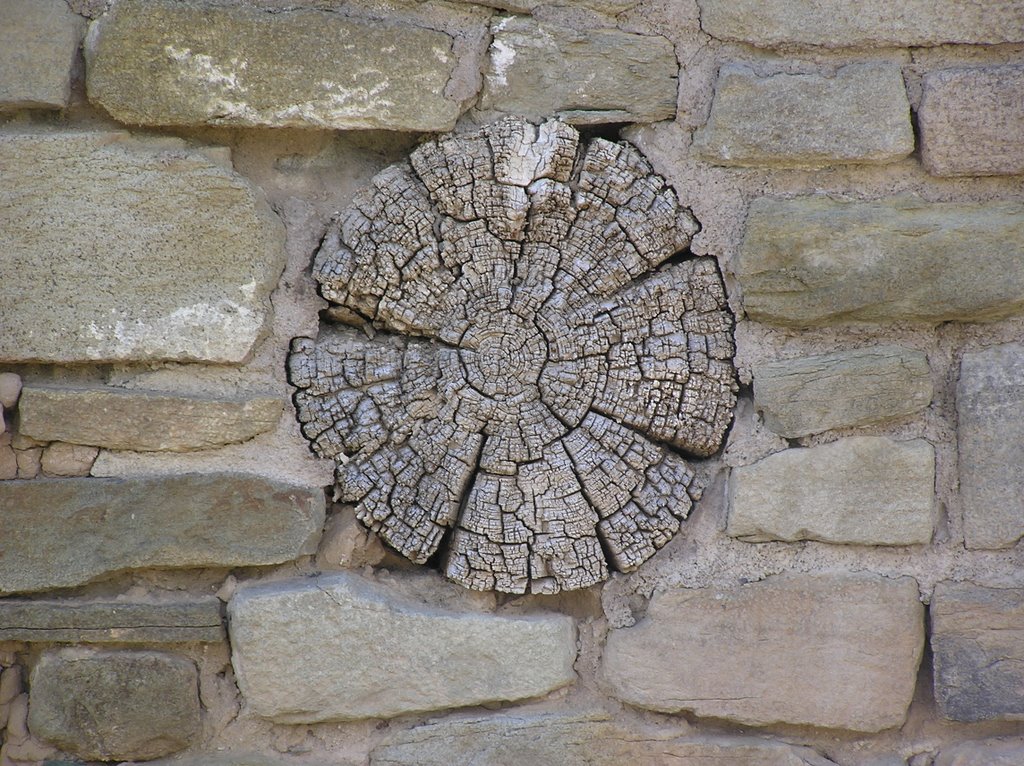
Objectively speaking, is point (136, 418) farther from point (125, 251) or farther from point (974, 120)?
point (974, 120)

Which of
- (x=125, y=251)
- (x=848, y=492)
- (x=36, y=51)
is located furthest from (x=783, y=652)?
(x=36, y=51)

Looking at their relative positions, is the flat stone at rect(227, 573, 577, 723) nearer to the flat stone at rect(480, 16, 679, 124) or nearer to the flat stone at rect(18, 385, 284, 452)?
the flat stone at rect(18, 385, 284, 452)

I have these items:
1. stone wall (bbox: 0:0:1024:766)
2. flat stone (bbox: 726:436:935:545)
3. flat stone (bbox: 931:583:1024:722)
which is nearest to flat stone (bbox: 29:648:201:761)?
stone wall (bbox: 0:0:1024:766)

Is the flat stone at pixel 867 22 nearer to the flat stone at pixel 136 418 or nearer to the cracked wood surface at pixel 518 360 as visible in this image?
the cracked wood surface at pixel 518 360

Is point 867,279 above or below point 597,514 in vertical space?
above

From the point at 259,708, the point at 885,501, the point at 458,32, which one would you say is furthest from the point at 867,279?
the point at 259,708

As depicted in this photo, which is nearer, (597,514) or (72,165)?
(72,165)

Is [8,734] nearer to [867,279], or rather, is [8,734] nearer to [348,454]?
[348,454]
